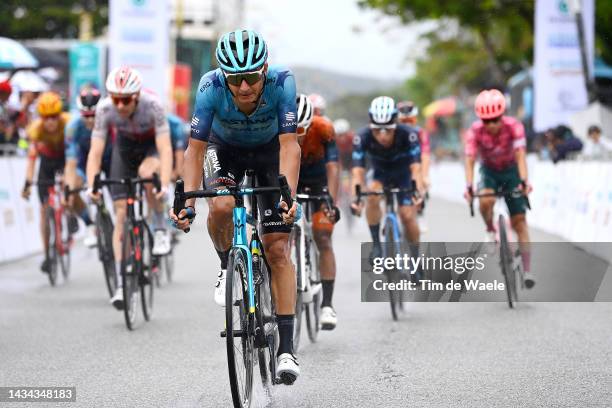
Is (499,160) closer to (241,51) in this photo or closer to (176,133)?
(176,133)

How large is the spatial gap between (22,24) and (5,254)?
56.8m

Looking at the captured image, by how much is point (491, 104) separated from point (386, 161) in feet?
3.74

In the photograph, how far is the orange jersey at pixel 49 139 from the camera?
13.7 meters

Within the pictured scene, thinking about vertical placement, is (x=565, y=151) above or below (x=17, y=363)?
above

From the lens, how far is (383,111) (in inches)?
437

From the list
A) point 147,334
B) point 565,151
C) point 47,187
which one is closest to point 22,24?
point 565,151

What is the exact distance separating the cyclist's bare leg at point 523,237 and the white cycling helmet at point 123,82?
13.3 feet

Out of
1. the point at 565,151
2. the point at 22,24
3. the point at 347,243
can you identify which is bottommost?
the point at 347,243

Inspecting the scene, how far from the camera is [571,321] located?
1054cm

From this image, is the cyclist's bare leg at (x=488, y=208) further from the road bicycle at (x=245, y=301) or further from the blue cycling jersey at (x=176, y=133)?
the road bicycle at (x=245, y=301)

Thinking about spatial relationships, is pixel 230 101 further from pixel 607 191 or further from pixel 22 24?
pixel 22 24

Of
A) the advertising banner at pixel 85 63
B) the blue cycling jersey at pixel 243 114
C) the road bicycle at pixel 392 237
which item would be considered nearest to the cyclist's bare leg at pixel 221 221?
the blue cycling jersey at pixel 243 114

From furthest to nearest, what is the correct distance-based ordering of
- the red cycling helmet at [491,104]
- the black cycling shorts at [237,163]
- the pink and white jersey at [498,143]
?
the pink and white jersey at [498,143], the red cycling helmet at [491,104], the black cycling shorts at [237,163]

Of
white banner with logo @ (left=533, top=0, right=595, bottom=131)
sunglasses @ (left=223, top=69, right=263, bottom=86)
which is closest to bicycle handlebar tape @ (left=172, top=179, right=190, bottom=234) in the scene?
sunglasses @ (left=223, top=69, right=263, bottom=86)
